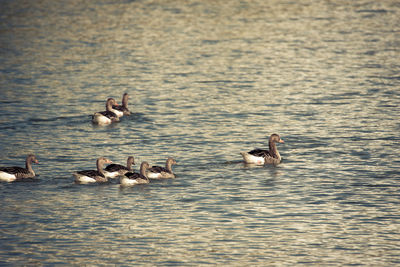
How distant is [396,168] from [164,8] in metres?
54.6

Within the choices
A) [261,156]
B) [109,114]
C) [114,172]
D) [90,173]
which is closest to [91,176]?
[90,173]

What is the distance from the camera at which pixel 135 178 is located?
27.0 m

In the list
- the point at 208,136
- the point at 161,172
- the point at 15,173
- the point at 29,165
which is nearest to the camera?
the point at 15,173

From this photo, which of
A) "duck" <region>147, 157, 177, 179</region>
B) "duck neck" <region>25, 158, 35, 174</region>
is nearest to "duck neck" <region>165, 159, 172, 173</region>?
"duck" <region>147, 157, 177, 179</region>

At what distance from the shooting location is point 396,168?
29.2 meters

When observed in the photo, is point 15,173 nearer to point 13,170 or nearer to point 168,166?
point 13,170

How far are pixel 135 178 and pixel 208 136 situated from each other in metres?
9.04

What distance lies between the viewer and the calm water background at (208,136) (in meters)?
22.0

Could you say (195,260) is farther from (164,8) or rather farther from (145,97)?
(164,8)

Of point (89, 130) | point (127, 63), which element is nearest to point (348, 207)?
point (89, 130)

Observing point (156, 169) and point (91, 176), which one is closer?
point (91, 176)

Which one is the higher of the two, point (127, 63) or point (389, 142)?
point (127, 63)

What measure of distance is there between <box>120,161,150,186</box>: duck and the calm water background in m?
0.27

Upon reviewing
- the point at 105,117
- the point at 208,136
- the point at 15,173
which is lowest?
the point at 15,173
